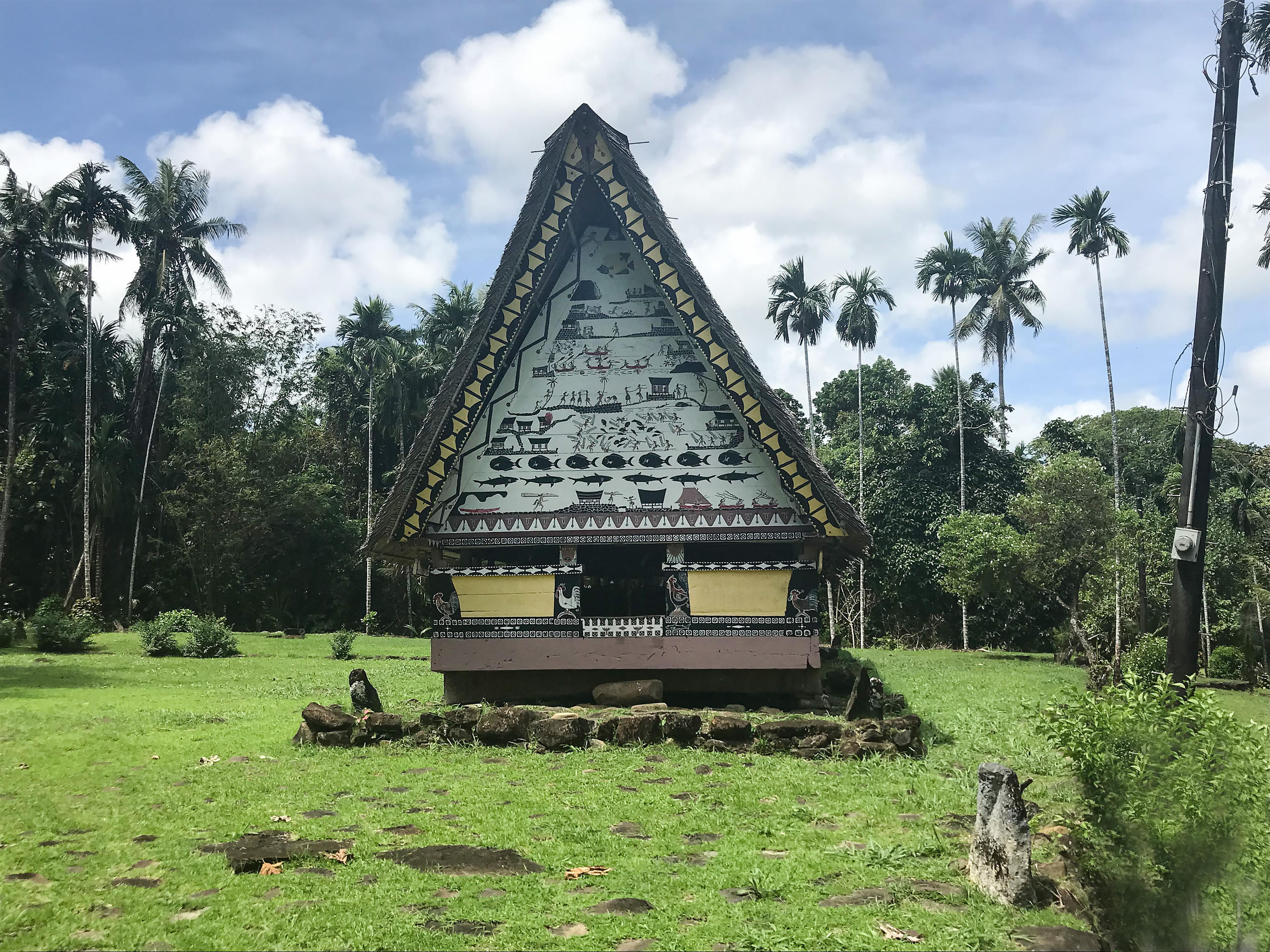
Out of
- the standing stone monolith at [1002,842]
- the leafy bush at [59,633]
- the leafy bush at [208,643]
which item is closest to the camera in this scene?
the standing stone monolith at [1002,842]

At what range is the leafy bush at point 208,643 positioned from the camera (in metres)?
23.5

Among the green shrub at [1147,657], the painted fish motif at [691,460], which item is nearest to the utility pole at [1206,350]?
the painted fish motif at [691,460]

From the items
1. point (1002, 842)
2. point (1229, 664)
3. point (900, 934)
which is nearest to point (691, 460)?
point (1002, 842)

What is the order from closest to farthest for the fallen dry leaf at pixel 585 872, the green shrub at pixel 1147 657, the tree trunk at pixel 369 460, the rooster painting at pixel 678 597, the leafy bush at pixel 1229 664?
the fallen dry leaf at pixel 585 872 < the rooster painting at pixel 678 597 < the green shrub at pixel 1147 657 < the leafy bush at pixel 1229 664 < the tree trunk at pixel 369 460

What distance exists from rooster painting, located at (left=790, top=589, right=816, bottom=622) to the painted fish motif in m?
2.15

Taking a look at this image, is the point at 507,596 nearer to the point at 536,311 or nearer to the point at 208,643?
the point at 536,311

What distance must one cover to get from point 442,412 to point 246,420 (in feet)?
112

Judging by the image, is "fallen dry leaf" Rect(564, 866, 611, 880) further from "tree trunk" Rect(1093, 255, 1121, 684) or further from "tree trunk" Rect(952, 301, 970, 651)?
"tree trunk" Rect(952, 301, 970, 651)

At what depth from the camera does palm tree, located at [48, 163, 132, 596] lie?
32.9 meters

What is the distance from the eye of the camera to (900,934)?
15.2 ft

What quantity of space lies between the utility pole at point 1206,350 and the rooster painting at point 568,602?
7.00 m

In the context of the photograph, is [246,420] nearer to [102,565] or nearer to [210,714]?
[102,565]

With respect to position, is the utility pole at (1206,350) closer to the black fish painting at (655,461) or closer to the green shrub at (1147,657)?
the black fish painting at (655,461)

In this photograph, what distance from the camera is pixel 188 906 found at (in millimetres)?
5148
